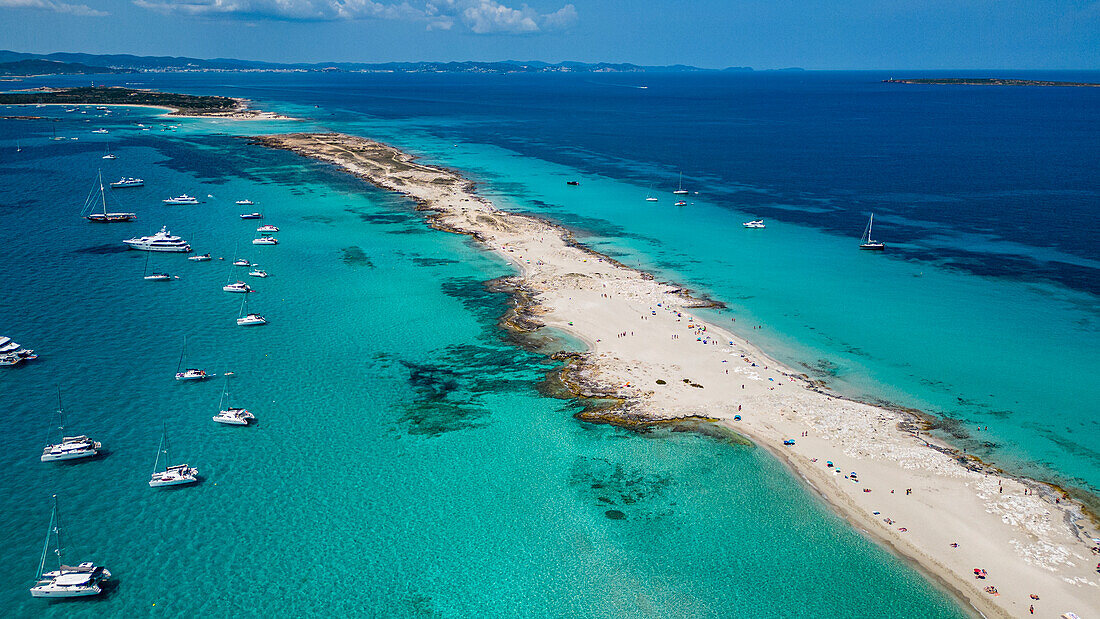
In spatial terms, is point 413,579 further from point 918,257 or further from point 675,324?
point 918,257

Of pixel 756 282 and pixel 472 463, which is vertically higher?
pixel 756 282

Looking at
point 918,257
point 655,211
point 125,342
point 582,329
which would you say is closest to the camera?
point 125,342

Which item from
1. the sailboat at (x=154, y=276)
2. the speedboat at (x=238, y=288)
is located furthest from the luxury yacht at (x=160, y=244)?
the speedboat at (x=238, y=288)

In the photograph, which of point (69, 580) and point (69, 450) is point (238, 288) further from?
point (69, 580)

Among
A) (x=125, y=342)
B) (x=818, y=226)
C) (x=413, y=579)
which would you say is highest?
(x=818, y=226)

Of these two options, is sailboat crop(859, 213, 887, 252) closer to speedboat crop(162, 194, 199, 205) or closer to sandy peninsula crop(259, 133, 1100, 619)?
sandy peninsula crop(259, 133, 1100, 619)

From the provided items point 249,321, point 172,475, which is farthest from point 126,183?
point 172,475

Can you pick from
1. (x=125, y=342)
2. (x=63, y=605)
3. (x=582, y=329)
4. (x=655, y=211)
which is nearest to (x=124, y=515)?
(x=63, y=605)
